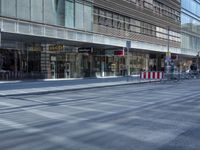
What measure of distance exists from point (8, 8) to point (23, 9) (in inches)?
64.9

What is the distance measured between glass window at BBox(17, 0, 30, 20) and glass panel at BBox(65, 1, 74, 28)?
523cm

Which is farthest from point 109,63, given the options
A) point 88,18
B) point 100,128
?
point 100,128

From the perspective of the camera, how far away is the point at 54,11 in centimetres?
3597

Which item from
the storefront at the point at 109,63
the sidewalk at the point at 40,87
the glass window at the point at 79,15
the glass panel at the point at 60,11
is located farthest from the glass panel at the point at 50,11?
the storefront at the point at 109,63

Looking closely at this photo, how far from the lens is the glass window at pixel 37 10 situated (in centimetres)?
3331

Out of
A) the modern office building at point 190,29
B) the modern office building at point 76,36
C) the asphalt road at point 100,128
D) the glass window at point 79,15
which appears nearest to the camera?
the asphalt road at point 100,128

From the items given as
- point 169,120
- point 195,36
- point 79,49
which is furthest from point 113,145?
point 195,36

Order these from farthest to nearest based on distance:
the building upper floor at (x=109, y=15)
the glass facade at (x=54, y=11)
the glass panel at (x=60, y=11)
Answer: the glass panel at (x=60, y=11) < the building upper floor at (x=109, y=15) < the glass facade at (x=54, y=11)

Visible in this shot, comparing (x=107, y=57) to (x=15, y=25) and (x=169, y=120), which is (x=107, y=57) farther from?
(x=169, y=120)

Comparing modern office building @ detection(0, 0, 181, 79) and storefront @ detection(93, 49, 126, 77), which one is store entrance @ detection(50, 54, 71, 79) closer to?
modern office building @ detection(0, 0, 181, 79)

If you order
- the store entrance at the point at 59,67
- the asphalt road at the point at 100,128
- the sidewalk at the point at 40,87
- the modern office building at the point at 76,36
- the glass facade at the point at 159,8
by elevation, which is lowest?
the asphalt road at the point at 100,128

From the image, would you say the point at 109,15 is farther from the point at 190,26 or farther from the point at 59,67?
the point at 190,26

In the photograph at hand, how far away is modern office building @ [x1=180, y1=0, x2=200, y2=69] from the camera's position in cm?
7106

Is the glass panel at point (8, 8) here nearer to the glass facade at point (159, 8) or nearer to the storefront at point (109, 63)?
the storefront at point (109, 63)
